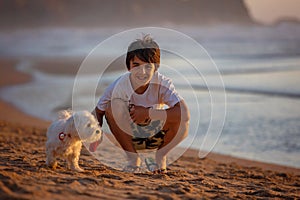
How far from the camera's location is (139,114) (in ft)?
15.1

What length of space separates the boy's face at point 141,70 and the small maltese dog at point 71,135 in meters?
0.66

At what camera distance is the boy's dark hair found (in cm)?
456

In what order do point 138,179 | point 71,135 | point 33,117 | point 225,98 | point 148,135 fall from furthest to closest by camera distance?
1. point 225,98
2. point 33,117
3. point 148,135
4. point 138,179
5. point 71,135

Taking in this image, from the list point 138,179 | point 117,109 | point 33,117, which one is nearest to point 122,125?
point 117,109

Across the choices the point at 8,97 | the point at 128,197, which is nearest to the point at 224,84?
the point at 8,97

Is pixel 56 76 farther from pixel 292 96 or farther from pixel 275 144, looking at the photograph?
pixel 275 144

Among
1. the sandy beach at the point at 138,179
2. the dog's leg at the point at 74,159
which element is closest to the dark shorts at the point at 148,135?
the sandy beach at the point at 138,179

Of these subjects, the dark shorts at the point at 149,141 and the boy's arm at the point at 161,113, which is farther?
the dark shorts at the point at 149,141

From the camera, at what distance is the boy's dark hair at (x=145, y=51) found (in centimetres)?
456

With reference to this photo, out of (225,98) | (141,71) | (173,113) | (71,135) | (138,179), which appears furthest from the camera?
(225,98)

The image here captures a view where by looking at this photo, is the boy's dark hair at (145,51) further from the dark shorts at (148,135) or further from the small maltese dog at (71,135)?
the small maltese dog at (71,135)

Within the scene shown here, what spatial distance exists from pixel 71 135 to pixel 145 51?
40.8 inches

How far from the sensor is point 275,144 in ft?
23.2

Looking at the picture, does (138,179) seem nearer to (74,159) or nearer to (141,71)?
(74,159)
